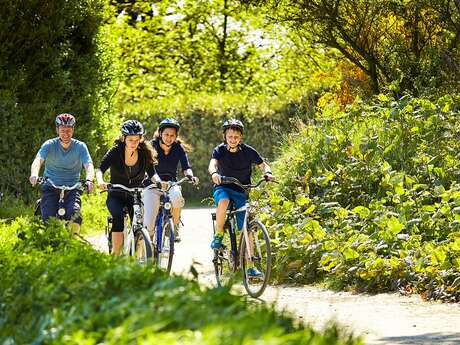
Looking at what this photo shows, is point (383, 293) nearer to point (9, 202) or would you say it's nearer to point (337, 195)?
point (337, 195)

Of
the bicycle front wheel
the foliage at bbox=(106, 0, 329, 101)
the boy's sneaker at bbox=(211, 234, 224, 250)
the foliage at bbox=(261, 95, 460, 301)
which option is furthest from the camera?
the foliage at bbox=(106, 0, 329, 101)

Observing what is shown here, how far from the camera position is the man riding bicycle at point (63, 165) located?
1090cm

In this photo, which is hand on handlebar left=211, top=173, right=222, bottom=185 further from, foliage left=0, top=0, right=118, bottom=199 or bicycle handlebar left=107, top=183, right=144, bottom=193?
foliage left=0, top=0, right=118, bottom=199

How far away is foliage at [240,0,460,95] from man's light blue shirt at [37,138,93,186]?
6.66 metres

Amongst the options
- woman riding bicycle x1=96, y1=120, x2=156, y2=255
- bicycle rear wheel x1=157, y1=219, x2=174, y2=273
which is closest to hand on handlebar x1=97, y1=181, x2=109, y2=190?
woman riding bicycle x1=96, y1=120, x2=156, y2=255

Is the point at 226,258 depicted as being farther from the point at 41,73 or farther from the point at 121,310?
the point at 41,73

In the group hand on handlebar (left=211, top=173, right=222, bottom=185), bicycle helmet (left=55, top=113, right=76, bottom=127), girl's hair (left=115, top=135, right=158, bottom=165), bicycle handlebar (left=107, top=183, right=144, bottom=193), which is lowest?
bicycle handlebar (left=107, top=183, right=144, bottom=193)

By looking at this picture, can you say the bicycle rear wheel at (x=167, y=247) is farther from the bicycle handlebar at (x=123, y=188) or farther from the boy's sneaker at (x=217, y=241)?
the bicycle handlebar at (x=123, y=188)

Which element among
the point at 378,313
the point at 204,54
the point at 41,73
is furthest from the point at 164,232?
the point at 204,54

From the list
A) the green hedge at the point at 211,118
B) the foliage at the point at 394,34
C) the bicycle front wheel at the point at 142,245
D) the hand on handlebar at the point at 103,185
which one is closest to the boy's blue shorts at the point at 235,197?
the bicycle front wheel at the point at 142,245

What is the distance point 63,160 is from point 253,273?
7.48ft

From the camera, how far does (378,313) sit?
965 cm

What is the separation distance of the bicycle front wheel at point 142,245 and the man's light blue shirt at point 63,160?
3.74ft

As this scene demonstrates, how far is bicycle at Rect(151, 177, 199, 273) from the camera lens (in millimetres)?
11023
